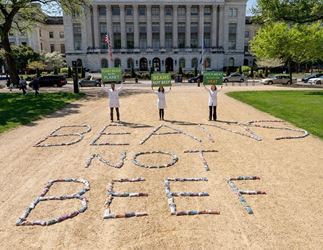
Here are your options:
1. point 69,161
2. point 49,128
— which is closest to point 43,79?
point 49,128

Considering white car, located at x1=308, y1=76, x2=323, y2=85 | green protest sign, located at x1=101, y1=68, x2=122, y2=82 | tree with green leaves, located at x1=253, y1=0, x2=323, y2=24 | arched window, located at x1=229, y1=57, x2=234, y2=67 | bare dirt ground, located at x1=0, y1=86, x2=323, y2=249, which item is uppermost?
tree with green leaves, located at x1=253, y1=0, x2=323, y2=24

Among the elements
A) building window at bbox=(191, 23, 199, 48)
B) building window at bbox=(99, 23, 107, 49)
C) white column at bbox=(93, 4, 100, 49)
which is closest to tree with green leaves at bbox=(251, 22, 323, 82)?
building window at bbox=(191, 23, 199, 48)

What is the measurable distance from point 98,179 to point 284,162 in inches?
227

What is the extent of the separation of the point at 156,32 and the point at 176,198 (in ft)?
271

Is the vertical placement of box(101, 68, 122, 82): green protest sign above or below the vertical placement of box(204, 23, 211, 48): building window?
below

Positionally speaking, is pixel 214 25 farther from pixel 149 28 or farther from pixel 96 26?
pixel 96 26

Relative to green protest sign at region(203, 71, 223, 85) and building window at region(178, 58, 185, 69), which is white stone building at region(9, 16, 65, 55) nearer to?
building window at region(178, 58, 185, 69)

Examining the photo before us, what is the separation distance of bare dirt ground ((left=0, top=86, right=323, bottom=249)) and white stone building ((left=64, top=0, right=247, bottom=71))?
7345 centimetres

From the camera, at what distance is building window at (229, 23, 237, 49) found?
285 feet

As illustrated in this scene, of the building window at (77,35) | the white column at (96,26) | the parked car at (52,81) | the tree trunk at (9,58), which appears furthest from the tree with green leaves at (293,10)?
the building window at (77,35)

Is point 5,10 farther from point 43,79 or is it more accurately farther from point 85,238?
point 85,238

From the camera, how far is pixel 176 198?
7.20 meters

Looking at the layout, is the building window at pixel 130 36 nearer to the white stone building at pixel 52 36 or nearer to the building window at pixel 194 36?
the building window at pixel 194 36

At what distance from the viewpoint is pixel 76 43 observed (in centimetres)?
8638
